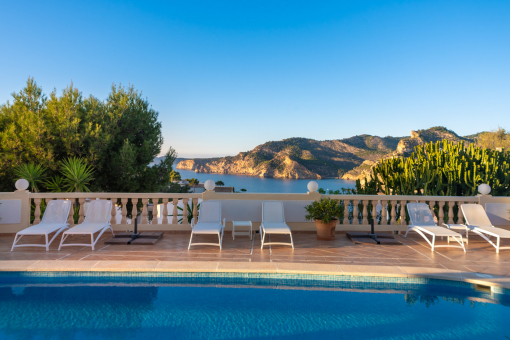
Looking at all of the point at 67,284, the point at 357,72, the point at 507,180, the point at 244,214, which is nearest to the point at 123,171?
the point at 244,214

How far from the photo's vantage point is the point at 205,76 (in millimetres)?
23359

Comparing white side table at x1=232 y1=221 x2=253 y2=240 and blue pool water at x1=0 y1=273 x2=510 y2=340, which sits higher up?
white side table at x1=232 y1=221 x2=253 y2=240

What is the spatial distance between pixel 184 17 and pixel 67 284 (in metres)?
15.0

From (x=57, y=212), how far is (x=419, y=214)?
A: 8041 millimetres

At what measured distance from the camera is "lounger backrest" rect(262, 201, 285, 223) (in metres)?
6.55

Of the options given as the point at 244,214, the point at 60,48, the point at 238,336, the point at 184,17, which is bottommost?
the point at 238,336

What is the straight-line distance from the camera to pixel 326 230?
6.49m

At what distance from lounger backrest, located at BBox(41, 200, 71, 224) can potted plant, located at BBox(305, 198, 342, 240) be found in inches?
210

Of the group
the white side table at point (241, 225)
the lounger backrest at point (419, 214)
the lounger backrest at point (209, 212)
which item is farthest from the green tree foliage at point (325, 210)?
the lounger backrest at point (209, 212)

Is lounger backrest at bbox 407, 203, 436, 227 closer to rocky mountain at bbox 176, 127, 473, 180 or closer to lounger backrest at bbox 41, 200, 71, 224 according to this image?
lounger backrest at bbox 41, 200, 71, 224

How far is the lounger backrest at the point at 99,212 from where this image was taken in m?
6.35

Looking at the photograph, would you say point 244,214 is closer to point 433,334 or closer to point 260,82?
point 433,334

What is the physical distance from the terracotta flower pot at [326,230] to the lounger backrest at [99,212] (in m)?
4.67

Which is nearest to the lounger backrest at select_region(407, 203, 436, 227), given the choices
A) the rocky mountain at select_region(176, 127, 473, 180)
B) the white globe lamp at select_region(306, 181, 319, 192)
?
the white globe lamp at select_region(306, 181, 319, 192)
